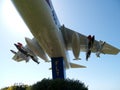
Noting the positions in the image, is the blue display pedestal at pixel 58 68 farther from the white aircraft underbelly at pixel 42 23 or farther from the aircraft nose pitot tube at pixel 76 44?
the aircraft nose pitot tube at pixel 76 44

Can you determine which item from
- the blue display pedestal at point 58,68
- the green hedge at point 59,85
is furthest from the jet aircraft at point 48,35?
the green hedge at point 59,85

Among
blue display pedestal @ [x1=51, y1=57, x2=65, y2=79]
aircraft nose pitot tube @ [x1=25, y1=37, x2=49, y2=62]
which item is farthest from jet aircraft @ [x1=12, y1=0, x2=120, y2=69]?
blue display pedestal @ [x1=51, y1=57, x2=65, y2=79]

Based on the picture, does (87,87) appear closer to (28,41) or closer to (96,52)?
(96,52)

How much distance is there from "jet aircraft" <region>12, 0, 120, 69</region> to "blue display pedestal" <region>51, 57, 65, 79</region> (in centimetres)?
58

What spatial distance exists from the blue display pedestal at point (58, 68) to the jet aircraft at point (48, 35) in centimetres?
58

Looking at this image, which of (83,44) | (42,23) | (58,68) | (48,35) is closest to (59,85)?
(48,35)

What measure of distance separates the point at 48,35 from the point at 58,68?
15.3ft

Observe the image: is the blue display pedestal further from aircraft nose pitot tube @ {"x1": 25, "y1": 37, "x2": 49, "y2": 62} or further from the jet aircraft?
aircraft nose pitot tube @ {"x1": 25, "y1": 37, "x2": 49, "y2": 62}

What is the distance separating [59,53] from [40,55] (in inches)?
112

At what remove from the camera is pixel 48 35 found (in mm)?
21547

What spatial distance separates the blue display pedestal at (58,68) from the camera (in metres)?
24.6

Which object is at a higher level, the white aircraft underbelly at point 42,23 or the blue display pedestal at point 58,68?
the white aircraft underbelly at point 42,23

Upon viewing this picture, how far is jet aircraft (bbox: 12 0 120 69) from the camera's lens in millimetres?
19141

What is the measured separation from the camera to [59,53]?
24.2m
